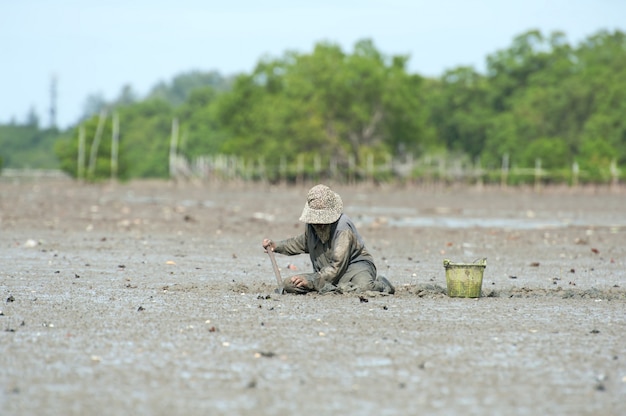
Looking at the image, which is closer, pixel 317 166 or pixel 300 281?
pixel 300 281

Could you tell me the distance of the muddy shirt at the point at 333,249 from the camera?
10.7 m

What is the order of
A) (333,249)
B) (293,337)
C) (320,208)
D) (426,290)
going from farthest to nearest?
1. (426,290)
2. (333,249)
3. (320,208)
4. (293,337)

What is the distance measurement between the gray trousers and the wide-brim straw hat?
606 millimetres

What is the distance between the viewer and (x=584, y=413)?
18.9 feet

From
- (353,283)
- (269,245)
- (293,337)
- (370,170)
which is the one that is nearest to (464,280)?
(353,283)

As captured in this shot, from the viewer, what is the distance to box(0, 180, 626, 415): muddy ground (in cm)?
602

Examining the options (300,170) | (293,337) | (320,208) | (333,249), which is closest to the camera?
(293,337)

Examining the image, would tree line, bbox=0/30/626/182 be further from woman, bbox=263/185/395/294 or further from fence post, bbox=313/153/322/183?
woman, bbox=263/185/395/294

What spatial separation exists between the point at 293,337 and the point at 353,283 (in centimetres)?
294

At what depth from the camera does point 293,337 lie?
8.02 metres

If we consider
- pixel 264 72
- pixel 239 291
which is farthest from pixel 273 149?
pixel 239 291

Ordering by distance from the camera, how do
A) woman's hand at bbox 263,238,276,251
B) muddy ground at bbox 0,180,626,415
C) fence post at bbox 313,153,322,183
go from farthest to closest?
fence post at bbox 313,153,322,183 → woman's hand at bbox 263,238,276,251 → muddy ground at bbox 0,180,626,415

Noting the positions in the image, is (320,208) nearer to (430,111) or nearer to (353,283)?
(353,283)

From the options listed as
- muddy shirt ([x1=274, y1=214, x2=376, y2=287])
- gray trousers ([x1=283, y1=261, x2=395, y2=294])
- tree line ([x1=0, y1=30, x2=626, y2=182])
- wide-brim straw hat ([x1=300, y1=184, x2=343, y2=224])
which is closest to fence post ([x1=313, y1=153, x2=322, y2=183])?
tree line ([x1=0, y1=30, x2=626, y2=182])
